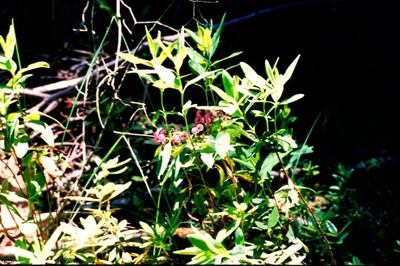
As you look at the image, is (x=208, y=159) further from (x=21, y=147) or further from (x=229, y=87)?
(x=21, y=147)

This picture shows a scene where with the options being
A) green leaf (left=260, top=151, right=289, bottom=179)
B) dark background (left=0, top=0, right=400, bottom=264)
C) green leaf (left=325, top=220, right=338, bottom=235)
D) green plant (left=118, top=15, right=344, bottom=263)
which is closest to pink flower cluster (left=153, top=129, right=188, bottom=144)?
green plant (left=118, top=15, right=344, bottom=263)

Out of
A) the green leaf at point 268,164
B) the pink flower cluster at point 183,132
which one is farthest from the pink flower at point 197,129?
the green leaf at point 268,164

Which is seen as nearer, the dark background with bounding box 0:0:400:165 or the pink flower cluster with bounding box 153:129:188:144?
the pink flower cluster with bounding box 153:129:188:144

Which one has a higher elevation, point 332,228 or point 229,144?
point 229,144

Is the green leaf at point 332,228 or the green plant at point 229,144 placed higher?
the green plant at point 229,144

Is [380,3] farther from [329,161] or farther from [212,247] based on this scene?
[212,247]

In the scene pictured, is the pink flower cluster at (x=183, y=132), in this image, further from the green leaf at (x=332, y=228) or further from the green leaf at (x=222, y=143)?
the green leaf at (x=332, y=228)

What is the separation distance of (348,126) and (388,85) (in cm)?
41

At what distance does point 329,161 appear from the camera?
8.09 feet

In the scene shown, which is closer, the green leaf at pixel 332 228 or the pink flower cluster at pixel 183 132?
the pink flower cluster at pixel 183 132

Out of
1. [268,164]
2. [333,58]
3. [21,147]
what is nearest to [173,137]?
[268,164]

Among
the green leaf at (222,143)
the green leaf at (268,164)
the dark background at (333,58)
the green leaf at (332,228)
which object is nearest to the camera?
the green leaf at (222,143)

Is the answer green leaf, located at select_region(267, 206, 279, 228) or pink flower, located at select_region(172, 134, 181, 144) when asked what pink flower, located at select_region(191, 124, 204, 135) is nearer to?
pink flower, located at select_region(172, 134, 181, 144)

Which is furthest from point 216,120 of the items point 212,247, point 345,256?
point 345,256
